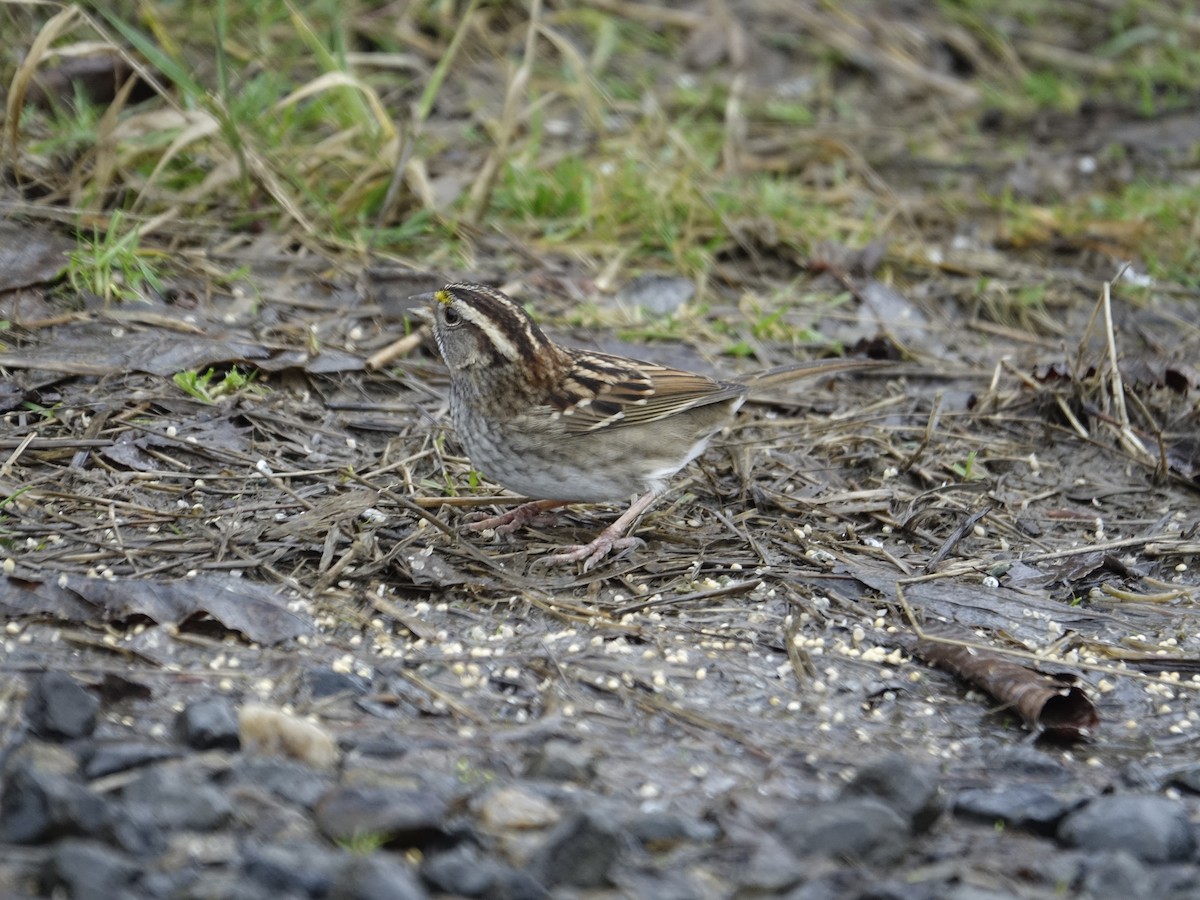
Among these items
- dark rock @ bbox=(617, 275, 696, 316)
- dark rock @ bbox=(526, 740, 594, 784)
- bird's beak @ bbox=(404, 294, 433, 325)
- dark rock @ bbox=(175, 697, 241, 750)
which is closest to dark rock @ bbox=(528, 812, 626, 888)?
dark rock @ bbox=(526, 740, 594, 784)

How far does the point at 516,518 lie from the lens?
18.6 ft

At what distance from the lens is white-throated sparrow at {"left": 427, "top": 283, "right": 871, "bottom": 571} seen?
5355 mm

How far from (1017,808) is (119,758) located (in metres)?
2.36

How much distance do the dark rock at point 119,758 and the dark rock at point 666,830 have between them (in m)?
1.21

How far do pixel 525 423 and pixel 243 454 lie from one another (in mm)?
1227

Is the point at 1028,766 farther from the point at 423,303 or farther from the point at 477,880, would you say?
the point at 423,303

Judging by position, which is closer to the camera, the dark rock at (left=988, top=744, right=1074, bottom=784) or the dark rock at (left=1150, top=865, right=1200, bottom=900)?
the dark rock at (left=1150, top=865, right=1200, bottom=900)

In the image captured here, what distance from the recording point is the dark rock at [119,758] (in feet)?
11.8

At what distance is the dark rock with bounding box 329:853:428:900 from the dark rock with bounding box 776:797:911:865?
3.21 ft

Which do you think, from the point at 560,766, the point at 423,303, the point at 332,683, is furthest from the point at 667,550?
the point at 560,766

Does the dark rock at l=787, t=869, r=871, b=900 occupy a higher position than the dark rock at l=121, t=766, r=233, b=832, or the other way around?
the dark rock at l=121, t=766, r=233, b=832

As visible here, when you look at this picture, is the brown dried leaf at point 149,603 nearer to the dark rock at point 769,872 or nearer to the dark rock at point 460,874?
the dark rock at point 460,874

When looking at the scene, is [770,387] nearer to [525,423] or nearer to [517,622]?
[525,423]

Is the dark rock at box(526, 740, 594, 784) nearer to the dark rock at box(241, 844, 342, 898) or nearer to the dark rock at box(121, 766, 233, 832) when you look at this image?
the dark rock at box(241, 844, 342, 898)
